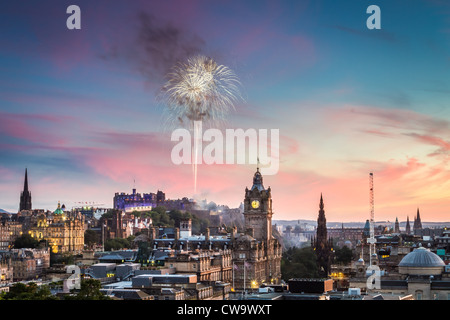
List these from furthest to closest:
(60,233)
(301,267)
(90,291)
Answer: (60,233)
(301,267)
(90,291)

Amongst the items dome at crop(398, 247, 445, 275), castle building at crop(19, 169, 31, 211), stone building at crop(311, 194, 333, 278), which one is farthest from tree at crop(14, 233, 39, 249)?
dome at crop(398, 247, 445, 275)

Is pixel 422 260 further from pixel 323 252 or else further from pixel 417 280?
pixel 323 252

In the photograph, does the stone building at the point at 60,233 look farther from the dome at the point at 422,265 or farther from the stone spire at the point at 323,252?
the dome at the point at 422,265

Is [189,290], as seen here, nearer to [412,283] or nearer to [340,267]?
[412,283]

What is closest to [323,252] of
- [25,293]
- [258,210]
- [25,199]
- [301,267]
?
[258,210]

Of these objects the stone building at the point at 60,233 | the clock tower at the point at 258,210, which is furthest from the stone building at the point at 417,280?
the stone building at the point at 60,233

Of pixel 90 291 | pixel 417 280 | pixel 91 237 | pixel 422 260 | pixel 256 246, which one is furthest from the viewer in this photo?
pixel 91 237
